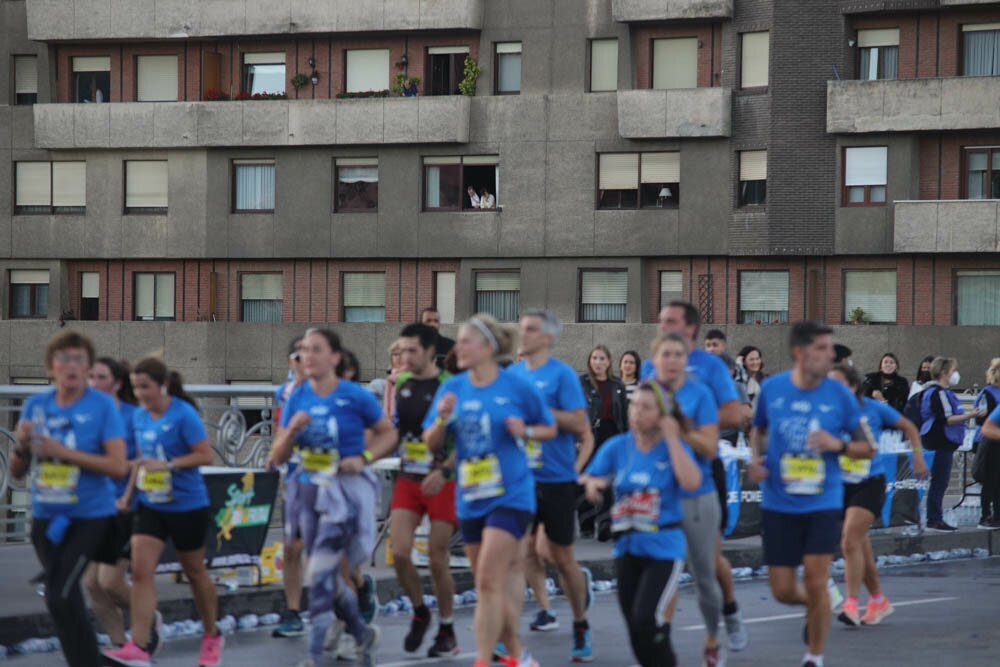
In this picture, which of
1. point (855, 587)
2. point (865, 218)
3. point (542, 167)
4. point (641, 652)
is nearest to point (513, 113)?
point (542, 167)

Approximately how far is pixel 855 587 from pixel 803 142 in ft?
103

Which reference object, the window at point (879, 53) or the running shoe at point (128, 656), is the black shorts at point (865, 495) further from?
the window at point (879, 53)

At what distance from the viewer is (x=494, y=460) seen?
9.62 metres

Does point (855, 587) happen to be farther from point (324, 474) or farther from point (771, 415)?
point (324, 474)

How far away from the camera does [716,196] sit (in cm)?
4400

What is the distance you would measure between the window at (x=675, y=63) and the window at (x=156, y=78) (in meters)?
13.1

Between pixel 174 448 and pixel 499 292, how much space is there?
3599 cm

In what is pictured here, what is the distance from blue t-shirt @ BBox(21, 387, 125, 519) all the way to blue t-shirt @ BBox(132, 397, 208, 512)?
3.75 feet

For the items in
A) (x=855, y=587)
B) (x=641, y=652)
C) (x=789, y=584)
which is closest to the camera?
(x=641, y=652)

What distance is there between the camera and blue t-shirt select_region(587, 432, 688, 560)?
9062mm

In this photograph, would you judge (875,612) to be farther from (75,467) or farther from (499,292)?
(499,292)

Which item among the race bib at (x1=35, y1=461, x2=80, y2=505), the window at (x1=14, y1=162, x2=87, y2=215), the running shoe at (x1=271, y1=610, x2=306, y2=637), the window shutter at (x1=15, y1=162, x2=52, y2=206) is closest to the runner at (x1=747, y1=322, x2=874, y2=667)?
the running shoe at (x1=271, y1=610, x2=306, y2=637)

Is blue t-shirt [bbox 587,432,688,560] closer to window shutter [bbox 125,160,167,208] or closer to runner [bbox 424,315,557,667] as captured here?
runner [bbox 424,315,557,667]

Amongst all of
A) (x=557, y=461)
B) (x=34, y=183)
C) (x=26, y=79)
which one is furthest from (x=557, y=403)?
(x=26, y=79)
